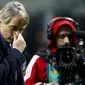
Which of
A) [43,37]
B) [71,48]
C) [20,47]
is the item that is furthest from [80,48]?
[43,37]

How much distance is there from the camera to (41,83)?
2.80 metres

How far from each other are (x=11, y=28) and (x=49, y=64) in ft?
2.01

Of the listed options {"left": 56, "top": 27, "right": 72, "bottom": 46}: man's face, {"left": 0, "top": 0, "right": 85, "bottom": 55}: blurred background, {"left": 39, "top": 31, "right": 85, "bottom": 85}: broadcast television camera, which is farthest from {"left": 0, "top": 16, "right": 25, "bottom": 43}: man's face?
{"left": 0, "top": 0, "right": 85, "bottom": 55}: blurred background

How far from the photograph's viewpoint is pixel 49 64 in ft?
9.56

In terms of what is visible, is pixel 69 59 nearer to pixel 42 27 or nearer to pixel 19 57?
pixel 19 57

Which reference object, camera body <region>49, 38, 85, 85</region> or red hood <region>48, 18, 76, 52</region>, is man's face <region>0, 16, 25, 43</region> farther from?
red hood <region>48, 18, 76, 52</region>

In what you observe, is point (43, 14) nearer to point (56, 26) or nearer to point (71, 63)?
point (56, 26)

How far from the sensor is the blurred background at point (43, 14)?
212 inches

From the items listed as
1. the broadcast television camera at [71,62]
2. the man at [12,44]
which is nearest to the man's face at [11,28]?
the man at [12,44]

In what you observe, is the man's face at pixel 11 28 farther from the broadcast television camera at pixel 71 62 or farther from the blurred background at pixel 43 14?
the blurred background at pixel 43 14

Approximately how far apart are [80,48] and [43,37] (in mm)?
2591

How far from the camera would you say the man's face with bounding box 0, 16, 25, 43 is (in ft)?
7.81

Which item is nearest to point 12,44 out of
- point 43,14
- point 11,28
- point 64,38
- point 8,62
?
point 11,28

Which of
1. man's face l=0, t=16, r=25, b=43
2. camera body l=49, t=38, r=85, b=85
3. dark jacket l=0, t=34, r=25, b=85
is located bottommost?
camera body l=49, t=38, r=85, b=85
